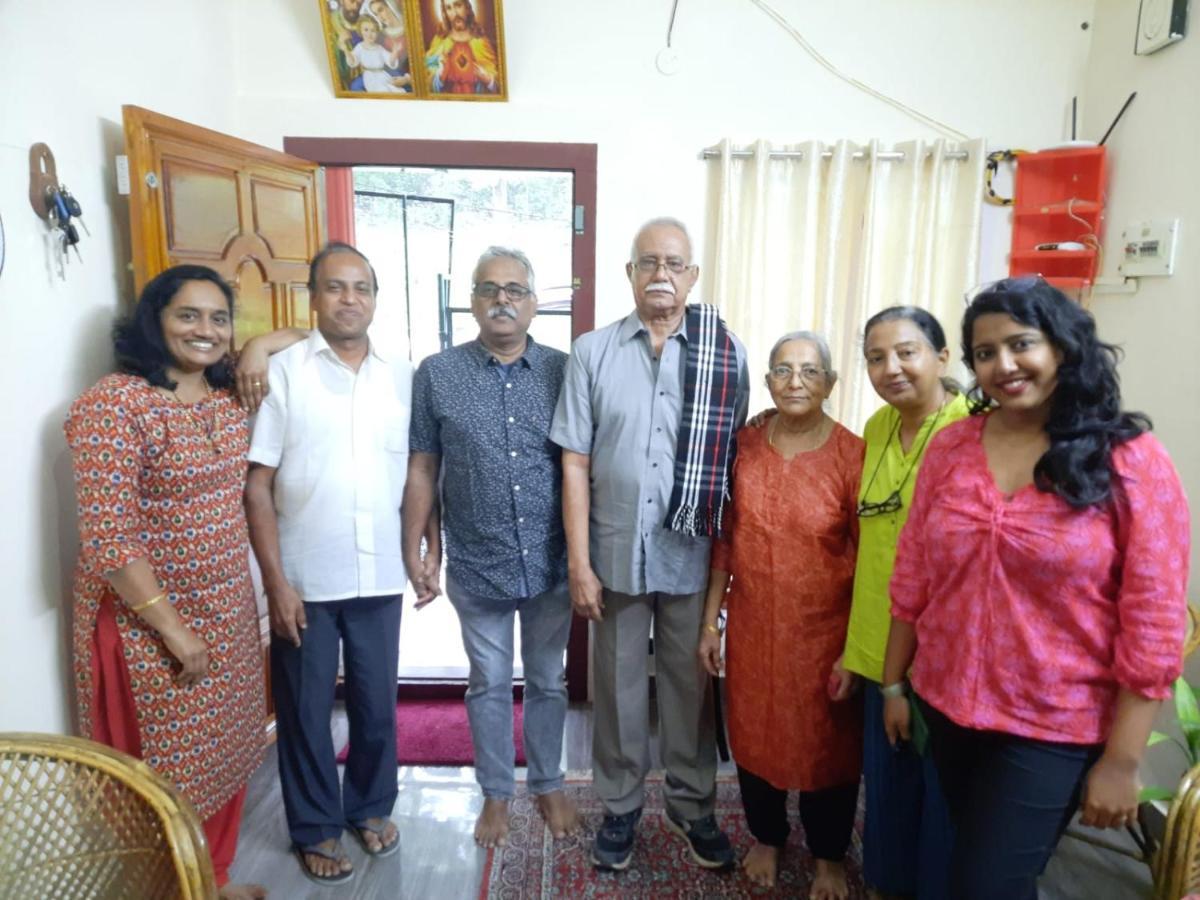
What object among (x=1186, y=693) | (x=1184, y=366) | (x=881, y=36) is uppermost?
(x=881, y=36)

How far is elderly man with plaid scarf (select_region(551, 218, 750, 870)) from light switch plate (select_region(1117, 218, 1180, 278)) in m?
1.32

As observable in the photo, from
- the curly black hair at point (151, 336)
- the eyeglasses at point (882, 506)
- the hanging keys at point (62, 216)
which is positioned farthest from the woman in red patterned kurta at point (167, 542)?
the eyeglasses at point (882, 506)

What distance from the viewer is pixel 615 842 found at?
190 cm

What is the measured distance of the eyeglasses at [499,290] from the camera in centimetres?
178

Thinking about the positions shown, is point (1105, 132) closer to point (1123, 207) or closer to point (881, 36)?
point (1123, 207)

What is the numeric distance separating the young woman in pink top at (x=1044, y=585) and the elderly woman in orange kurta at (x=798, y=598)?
0.37 metres

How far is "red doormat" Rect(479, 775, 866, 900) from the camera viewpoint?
71.8 inches

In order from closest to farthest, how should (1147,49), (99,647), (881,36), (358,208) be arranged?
(99,647) < (1147,49) < (881,36) < (358,208)

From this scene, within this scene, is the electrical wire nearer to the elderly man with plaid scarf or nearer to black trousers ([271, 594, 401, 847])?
the elderly man with plaid scarf

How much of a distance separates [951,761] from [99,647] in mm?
1623

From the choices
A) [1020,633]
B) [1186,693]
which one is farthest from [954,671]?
[1186,693]

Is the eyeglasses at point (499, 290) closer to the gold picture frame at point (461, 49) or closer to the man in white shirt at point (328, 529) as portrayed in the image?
the man in white shirt at point (328, 529)

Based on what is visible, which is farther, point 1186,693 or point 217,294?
point 1186,693

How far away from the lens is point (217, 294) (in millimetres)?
1555
